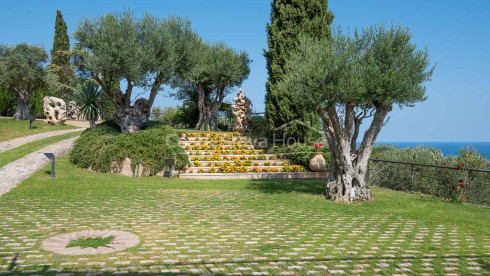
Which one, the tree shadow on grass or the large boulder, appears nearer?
the tree shadow on grass

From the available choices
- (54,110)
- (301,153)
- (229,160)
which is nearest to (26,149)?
(229,160)

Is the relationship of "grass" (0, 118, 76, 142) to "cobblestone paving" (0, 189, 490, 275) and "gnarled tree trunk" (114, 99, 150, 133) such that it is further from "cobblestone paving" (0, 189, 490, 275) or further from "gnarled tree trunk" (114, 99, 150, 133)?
"cobblestone paving" (0, 189, 490, 275)

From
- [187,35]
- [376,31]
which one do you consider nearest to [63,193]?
[376,31]

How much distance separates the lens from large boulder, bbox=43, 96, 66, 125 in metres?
27.2

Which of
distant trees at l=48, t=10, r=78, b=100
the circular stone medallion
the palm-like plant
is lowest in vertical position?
the circular stone medallion

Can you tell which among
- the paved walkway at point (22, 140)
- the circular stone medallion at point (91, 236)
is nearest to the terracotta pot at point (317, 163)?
the circular stone medallion at point (91, 236)

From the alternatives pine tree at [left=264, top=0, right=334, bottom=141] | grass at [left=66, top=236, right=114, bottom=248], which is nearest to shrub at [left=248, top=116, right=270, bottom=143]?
pine tree at [left=264, top=0, right=334, bottom=141]

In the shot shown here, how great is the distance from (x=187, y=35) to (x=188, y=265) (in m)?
15.8

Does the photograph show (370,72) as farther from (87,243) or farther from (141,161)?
(141,161)

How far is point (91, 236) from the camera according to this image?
5922mm

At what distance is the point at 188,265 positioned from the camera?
15.6ft

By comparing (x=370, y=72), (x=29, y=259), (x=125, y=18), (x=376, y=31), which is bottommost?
(x=29, y=259)

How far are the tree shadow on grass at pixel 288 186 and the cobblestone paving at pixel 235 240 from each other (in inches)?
106

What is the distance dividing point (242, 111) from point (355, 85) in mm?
13289
